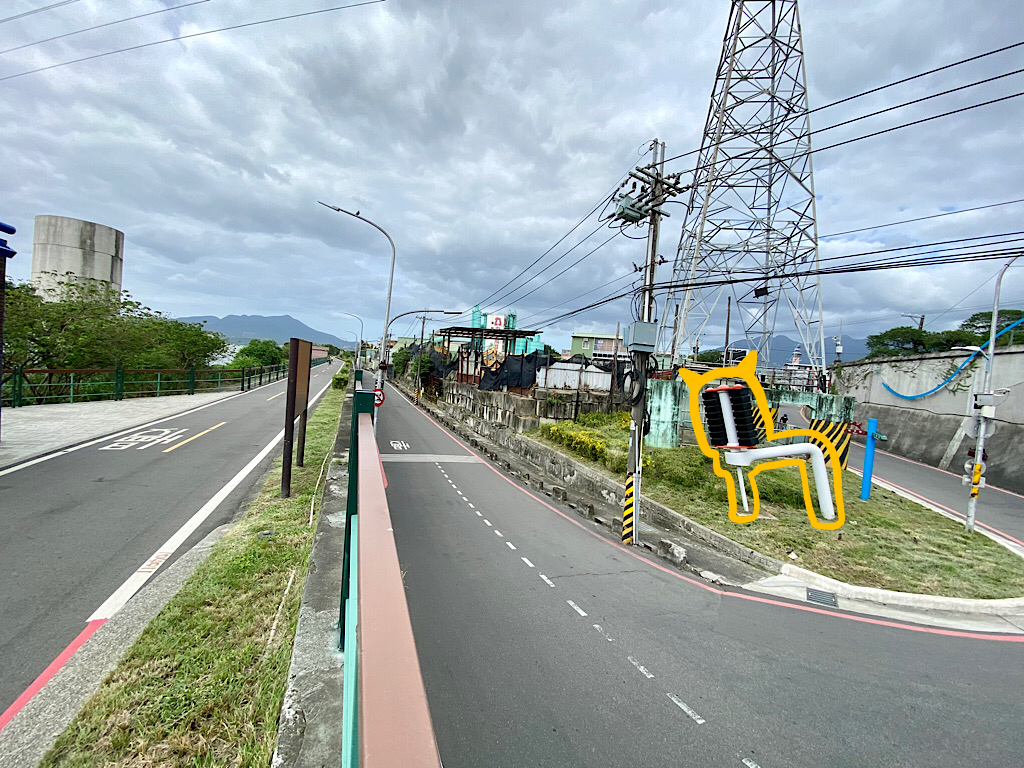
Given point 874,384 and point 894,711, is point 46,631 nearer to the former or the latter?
point 894,711

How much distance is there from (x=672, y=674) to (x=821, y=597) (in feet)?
13.0

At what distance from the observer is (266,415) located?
797 inches

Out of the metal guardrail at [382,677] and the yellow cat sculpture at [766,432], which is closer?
the metal guardrail at [382,677]

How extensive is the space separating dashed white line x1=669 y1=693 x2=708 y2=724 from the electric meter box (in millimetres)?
6709

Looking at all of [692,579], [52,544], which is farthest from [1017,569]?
[52,544]

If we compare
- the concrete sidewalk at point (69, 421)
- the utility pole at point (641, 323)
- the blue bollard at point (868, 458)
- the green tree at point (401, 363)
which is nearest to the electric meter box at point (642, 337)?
the utility pole at point (641, 323)

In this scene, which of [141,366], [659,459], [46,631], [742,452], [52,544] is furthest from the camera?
[141,366]

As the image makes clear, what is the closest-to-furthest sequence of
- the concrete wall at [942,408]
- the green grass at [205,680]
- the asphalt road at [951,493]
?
1. the green grass at [205,680]
2. the asphalt road at [951,493]
3. the concrete wall at [942,408]

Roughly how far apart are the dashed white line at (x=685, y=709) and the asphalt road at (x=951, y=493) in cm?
1124

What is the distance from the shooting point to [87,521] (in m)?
7.03

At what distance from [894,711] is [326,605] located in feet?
17.4

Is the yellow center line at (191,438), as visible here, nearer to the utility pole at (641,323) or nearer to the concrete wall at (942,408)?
the utility pole at (641,323)

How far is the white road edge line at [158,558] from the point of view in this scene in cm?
479

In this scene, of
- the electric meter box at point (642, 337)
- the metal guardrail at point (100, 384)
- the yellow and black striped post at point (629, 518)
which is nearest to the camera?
the yellow and black striped post at point (629, 518)
